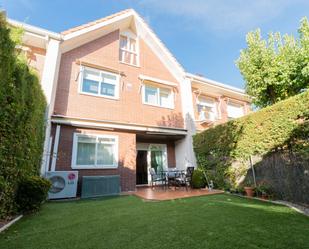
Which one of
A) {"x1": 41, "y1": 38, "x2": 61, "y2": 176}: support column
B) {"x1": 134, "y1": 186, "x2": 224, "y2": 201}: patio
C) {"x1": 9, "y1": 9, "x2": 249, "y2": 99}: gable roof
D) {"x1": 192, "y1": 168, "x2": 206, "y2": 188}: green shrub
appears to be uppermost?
{"x1": 9, "y1": 9, "x2": 249, "y2": 99}: gable roof

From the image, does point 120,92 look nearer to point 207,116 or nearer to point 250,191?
point 207,116

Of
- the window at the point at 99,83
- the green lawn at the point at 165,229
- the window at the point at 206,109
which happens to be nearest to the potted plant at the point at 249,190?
the green lawn at the point at 165,229

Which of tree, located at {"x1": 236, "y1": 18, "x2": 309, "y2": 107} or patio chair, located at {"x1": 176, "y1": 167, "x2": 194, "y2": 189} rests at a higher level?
tree, located at {"x1": 236, "y1": 18, "x2": 309, "y2": 107}

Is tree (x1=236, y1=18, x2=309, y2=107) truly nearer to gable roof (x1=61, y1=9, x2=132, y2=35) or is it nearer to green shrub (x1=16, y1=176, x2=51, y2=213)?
gable roof (x1=61, y1=9, x2=132, y2=35)

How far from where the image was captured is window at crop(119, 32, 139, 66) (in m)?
11.3

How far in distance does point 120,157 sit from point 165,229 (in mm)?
6289

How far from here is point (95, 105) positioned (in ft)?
30.2

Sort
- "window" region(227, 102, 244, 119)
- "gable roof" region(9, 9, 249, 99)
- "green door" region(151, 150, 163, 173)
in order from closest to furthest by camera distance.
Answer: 1. "gable roof" region(9, 9, 249, 99)
2. "green door" region(151, 150, 163, 173)
3. "window" region(227, 102, 244, 119)

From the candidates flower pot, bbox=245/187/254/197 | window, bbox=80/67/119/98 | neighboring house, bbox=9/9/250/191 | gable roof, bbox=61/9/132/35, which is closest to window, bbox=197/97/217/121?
neighboring house, bbox=9/9/250/191

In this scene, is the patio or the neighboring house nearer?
the patio

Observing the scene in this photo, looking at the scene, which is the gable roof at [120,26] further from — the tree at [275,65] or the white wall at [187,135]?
the tree at [275,65]

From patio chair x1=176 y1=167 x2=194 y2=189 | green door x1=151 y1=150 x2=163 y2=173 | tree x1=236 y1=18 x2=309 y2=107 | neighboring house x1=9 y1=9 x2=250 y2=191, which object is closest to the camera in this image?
neighboring house x1=9 y1=9 x2=250 y2=191

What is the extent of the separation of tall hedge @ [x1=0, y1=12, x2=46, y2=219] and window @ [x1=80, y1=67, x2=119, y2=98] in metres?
4.25

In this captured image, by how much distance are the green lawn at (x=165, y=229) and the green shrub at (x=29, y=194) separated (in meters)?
0.35
